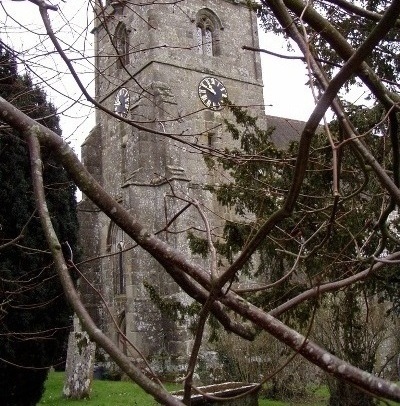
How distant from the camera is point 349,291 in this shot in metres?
7.11

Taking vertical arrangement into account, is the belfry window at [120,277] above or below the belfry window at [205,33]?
below

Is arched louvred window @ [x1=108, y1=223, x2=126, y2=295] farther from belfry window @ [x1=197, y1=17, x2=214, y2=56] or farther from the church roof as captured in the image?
the church roof

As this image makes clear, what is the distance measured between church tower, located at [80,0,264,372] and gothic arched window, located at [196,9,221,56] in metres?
0.03

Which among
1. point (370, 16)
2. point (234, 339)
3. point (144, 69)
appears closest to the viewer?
point (370, 16)

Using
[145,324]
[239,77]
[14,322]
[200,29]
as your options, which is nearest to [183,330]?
[145,324]

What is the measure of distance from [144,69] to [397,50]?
1075 cm

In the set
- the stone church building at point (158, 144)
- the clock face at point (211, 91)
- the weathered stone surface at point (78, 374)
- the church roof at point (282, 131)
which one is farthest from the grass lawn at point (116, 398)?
the church roof at point (282, 131)

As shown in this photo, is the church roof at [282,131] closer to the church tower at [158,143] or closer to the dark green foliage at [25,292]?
the church tower at [158,143]

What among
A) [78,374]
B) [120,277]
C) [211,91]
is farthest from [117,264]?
[78,374]

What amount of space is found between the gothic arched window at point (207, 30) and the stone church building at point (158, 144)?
33 mm

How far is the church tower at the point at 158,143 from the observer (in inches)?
623

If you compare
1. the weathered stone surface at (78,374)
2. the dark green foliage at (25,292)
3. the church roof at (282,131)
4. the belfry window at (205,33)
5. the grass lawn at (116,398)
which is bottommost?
the grass lawn at (116,398)

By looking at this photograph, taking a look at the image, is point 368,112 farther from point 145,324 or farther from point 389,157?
point 145,324

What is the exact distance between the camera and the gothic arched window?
19000mm
